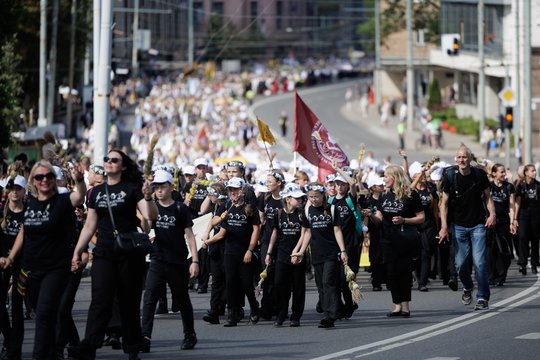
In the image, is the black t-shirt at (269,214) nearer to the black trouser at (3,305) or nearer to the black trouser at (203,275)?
the black trouser at (203,275)

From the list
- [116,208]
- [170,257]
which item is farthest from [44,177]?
[170,257]


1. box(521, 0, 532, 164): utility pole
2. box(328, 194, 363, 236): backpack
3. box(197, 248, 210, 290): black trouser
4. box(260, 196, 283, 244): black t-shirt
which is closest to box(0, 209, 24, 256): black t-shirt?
box(260, 196, 283, 244): black t-shirt

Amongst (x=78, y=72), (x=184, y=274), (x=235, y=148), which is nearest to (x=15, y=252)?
(x=184, y=274)

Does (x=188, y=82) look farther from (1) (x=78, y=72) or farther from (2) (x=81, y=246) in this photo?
(2) (x=81, y=246)

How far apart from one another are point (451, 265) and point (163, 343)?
6726 mm

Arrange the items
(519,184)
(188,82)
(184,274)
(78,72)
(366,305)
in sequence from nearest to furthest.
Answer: (184,274)
(366,305)
(519,184)
(78,72)
(188,82)

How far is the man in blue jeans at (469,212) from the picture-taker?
1573cm

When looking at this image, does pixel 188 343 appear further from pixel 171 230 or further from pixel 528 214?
pixel 528 214

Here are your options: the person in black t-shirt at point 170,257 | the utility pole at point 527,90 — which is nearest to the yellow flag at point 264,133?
the person in black t-shirt at point 170,257

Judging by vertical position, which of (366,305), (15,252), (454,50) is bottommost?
(366,305)

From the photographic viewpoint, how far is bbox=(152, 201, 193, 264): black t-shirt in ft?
42.7

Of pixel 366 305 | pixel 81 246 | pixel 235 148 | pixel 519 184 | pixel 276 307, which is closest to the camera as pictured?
pixel 81 246

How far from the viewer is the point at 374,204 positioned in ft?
60.6

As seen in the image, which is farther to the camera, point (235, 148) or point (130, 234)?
point (235, 148)
